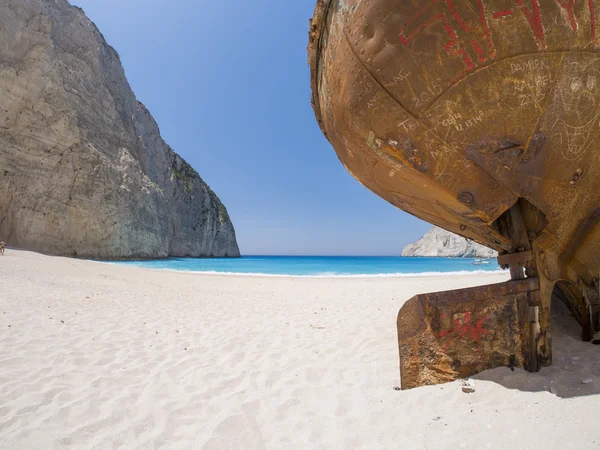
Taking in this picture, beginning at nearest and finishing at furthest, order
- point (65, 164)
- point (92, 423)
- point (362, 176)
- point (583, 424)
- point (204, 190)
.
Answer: point (583, 424) < point (92, 423) < point (362, 176) < point (65, 164) < point (204, 190)

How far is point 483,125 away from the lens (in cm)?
192

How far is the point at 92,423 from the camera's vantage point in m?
2.00

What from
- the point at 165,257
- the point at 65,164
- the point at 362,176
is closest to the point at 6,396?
the point at 362,176

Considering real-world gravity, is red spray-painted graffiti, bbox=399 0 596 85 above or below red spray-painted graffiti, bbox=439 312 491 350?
above

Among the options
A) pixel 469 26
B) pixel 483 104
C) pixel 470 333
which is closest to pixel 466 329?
pixel 470 333

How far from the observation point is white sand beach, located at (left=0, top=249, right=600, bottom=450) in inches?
65.1

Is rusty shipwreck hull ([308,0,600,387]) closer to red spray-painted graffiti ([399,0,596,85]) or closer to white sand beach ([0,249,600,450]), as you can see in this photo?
red spray-painted graffiti ([399,0,596,85])

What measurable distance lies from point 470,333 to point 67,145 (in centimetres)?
3133

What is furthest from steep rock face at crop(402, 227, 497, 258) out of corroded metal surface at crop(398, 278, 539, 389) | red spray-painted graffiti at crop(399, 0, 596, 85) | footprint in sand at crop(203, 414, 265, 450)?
footprint in sand at crop(203, 414, 265, 450)

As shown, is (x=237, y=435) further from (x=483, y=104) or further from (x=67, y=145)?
(x=67, y=145)

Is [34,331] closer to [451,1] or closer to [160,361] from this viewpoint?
[160,361]

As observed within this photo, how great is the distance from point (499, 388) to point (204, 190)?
58.5 meters

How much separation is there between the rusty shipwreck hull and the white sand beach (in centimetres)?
33

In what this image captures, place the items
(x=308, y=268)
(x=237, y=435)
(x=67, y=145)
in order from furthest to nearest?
(x=308, y=268)
(x=67, y=145)
(x=237, y=435)
